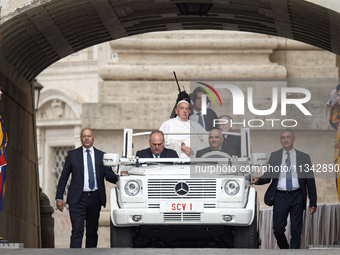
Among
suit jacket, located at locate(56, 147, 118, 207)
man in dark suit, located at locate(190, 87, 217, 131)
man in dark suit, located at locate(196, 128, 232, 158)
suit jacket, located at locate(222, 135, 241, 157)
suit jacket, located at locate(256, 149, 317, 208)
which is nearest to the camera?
man in dark suit, located at locate(196, 128, 232, 158)

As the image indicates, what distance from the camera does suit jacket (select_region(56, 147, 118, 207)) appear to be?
15109mm

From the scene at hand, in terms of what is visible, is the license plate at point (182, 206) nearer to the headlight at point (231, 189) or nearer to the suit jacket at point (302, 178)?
the headlight at point (231, 189)

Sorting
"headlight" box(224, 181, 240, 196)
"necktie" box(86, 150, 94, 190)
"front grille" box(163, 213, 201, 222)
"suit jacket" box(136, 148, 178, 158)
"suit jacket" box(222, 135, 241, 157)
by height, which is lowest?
"front grille" box(163, 213, 201, 222)

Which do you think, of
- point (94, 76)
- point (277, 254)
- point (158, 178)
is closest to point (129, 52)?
point (158, 178)

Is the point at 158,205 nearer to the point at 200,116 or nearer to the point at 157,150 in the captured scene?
the point at 157,150

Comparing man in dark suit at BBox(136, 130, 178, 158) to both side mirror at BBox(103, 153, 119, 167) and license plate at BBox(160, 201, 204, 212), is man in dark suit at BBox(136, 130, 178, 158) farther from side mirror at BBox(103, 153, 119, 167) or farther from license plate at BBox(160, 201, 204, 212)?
license plate at BBox(160, 201, 204, 212)

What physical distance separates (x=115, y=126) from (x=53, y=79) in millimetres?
14748

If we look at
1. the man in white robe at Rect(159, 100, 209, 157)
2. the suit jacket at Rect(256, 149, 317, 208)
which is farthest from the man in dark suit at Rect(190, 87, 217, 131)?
the suit jacket at Rect(256, 149, 317, 208)

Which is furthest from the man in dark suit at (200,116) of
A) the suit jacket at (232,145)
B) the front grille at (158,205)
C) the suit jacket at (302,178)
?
the front grille at (158,205)

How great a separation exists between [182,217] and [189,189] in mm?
357

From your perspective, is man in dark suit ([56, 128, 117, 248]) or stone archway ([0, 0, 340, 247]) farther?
stone archway ([0, 0, 340, 247])

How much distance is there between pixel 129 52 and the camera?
22562 millimetres

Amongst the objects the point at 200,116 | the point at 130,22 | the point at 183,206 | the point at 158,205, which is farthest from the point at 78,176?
the point at 130,22

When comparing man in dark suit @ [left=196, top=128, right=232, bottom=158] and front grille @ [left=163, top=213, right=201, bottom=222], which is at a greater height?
man in dark suit @ [left=196, top=128, right=232, bottom=158]
